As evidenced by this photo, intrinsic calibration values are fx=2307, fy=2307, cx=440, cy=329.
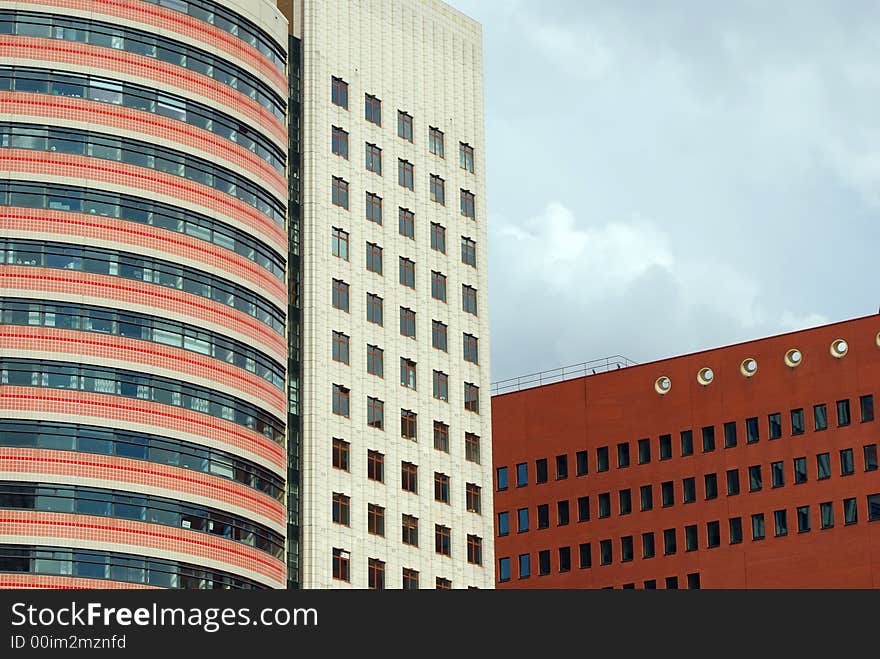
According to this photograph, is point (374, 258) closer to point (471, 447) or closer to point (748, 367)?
point (471, 447)

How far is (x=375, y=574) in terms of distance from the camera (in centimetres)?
13550

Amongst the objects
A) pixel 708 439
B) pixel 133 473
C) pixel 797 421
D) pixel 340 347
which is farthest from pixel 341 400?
pixel 797 421

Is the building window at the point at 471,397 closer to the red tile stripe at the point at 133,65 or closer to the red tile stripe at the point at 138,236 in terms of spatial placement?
the red tile stripe at the point at 138,236

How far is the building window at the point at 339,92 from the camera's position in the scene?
144 meters

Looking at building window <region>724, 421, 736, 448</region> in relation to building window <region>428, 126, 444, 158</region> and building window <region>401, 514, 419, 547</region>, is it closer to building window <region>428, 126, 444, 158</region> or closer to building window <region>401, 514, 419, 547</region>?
building window <region>428, 126, 444, 158</region>

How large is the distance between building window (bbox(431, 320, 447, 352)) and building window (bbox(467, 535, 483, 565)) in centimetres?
1211

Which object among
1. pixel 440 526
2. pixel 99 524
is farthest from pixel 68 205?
pixel 440 526

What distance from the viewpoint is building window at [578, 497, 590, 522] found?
563ft

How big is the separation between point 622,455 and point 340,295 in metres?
39.5

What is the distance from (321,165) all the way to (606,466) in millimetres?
42019

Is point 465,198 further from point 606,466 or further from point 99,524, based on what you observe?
point 99,524

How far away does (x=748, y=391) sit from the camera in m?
168

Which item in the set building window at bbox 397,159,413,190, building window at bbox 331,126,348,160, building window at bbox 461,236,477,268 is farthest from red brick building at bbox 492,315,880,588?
building window at bbox 331,126,348,160

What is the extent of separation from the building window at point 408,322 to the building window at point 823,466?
35970mm
